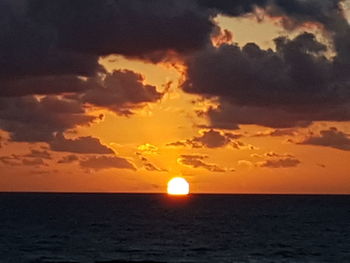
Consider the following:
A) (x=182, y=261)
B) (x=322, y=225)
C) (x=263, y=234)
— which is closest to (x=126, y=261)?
(x=182, y=261)

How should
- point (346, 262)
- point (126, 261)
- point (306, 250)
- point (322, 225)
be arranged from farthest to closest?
1. point (322, 225)
2. point (306, 250)
3. point (346, 262)
4. point (126, 261)

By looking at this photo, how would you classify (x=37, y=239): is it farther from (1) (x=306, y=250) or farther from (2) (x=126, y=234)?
(1) (x=306, y=250)

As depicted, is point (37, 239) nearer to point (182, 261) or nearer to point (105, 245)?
point (105, 245)

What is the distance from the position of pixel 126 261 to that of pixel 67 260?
8.36m

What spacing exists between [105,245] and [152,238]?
16.6 meters

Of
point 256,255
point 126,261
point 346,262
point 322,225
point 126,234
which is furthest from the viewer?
point 322,225

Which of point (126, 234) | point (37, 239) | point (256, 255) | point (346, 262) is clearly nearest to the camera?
point (346, 262)

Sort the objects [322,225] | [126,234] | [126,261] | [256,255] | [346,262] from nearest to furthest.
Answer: [126,261] < [346,262] < [256,255] < [126,234] < [322,225]

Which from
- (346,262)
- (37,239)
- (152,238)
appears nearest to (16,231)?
(37,239)

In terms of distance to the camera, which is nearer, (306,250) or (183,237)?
(306,250)

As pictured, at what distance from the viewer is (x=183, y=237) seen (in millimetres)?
130125

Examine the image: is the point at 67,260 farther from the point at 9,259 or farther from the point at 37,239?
the point at 37,239

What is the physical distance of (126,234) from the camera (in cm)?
13700

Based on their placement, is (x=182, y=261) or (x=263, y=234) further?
(x=263, y=234)
